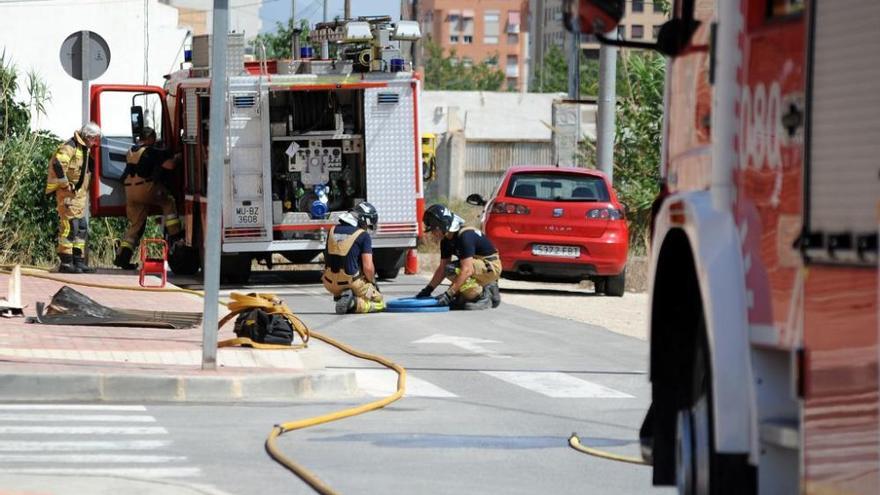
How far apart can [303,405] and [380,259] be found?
40.0 feet

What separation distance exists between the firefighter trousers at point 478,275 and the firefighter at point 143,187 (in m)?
6.11

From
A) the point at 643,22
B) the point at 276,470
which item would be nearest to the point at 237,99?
the point at 276,470

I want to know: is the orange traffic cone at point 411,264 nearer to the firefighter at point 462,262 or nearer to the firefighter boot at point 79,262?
the firefighter boot at point 79,262

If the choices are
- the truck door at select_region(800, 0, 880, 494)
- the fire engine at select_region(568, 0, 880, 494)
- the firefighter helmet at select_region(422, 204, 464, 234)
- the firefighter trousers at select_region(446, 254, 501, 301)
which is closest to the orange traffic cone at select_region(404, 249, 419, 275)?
the firefighter trousers at select_region(446, 254, 501, 301)

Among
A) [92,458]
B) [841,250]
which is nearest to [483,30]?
[92,458]

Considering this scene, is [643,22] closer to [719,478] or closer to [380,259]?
[380,259]

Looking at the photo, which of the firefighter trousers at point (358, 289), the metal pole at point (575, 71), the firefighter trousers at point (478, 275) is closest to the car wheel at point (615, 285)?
the firefighter trousers at point (478, 275)

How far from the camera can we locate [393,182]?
23453 millimetres

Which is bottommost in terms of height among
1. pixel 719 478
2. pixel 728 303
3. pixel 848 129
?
pixel 719 478

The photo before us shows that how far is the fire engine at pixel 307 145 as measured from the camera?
23141 mm

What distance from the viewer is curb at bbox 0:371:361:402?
11602 mm

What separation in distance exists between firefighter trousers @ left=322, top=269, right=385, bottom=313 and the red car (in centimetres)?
314

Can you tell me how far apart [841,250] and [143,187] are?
66.4 ft

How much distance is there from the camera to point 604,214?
22.4m
